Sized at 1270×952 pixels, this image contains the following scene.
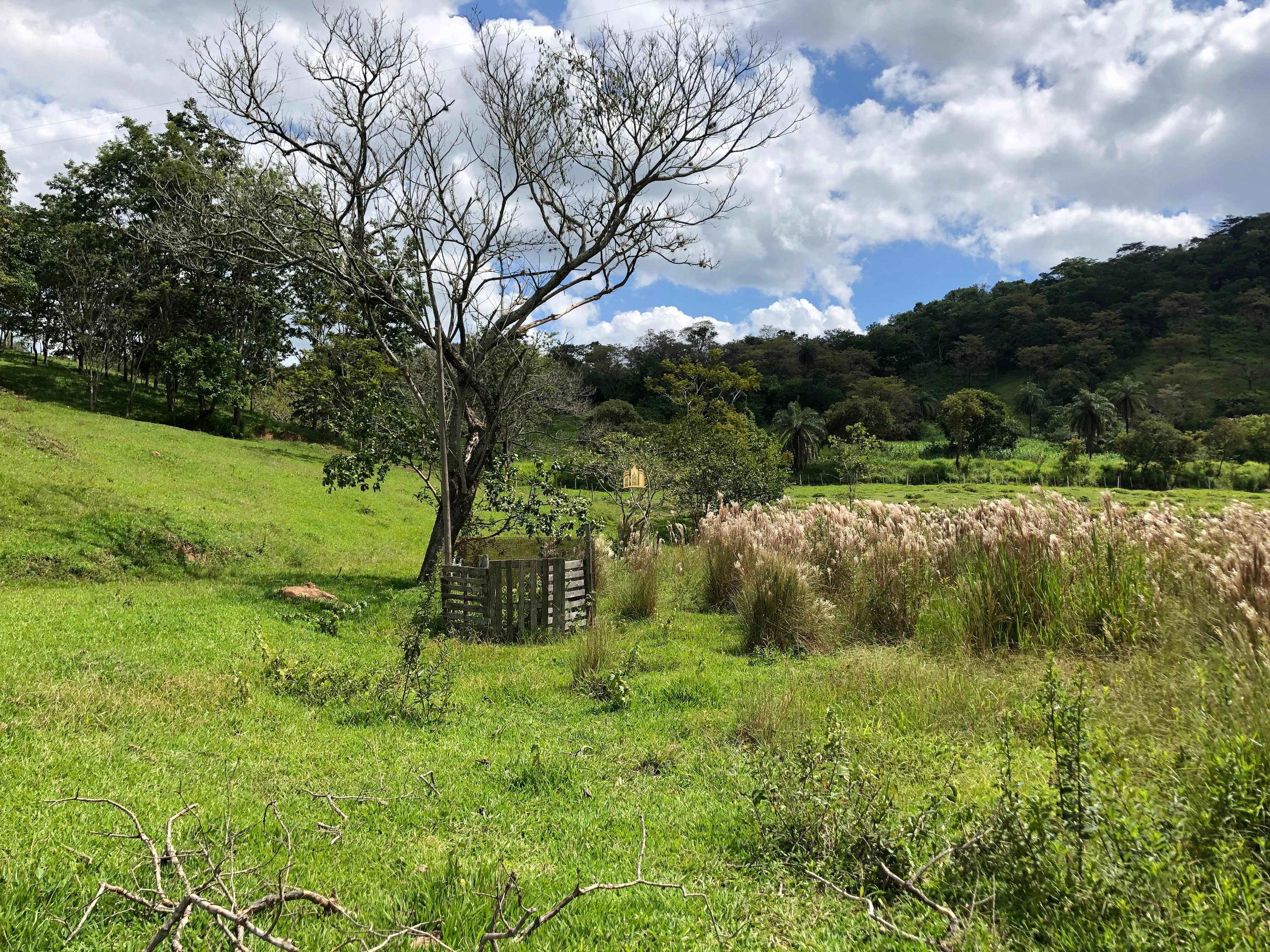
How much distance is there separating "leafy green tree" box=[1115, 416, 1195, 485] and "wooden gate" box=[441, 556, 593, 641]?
5155cm

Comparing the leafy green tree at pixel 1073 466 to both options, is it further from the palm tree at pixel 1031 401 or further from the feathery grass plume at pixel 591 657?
the feathery grass plume at pixel 591 657

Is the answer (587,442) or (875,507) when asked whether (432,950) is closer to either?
(875,507)

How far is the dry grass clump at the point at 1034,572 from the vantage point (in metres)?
5.12

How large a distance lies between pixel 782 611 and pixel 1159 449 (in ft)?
168

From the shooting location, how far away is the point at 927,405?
77.1m

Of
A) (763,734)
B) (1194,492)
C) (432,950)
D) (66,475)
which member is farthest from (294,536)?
(1194,492)

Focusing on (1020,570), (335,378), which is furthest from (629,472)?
(1020,570)

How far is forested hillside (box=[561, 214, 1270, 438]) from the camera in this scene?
75688 millimetres

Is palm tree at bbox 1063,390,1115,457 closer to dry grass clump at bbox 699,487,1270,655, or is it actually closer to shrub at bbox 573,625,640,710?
dry grass clump at bbox 699,487,1270,655

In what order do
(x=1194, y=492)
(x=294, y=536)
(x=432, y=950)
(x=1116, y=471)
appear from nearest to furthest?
1. (x=432, y=950)
2. (x=294, y=536)
3. (x=1194, y=492)
4. (x=1116, y=471)

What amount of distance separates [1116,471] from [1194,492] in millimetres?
10862

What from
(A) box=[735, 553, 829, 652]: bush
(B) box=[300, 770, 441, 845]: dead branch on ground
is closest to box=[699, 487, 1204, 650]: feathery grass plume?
(A) box=[735, 553, 829, 652]: bush

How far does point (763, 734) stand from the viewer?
4.74m

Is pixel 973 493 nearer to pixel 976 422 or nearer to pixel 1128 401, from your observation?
pixel 976 422
